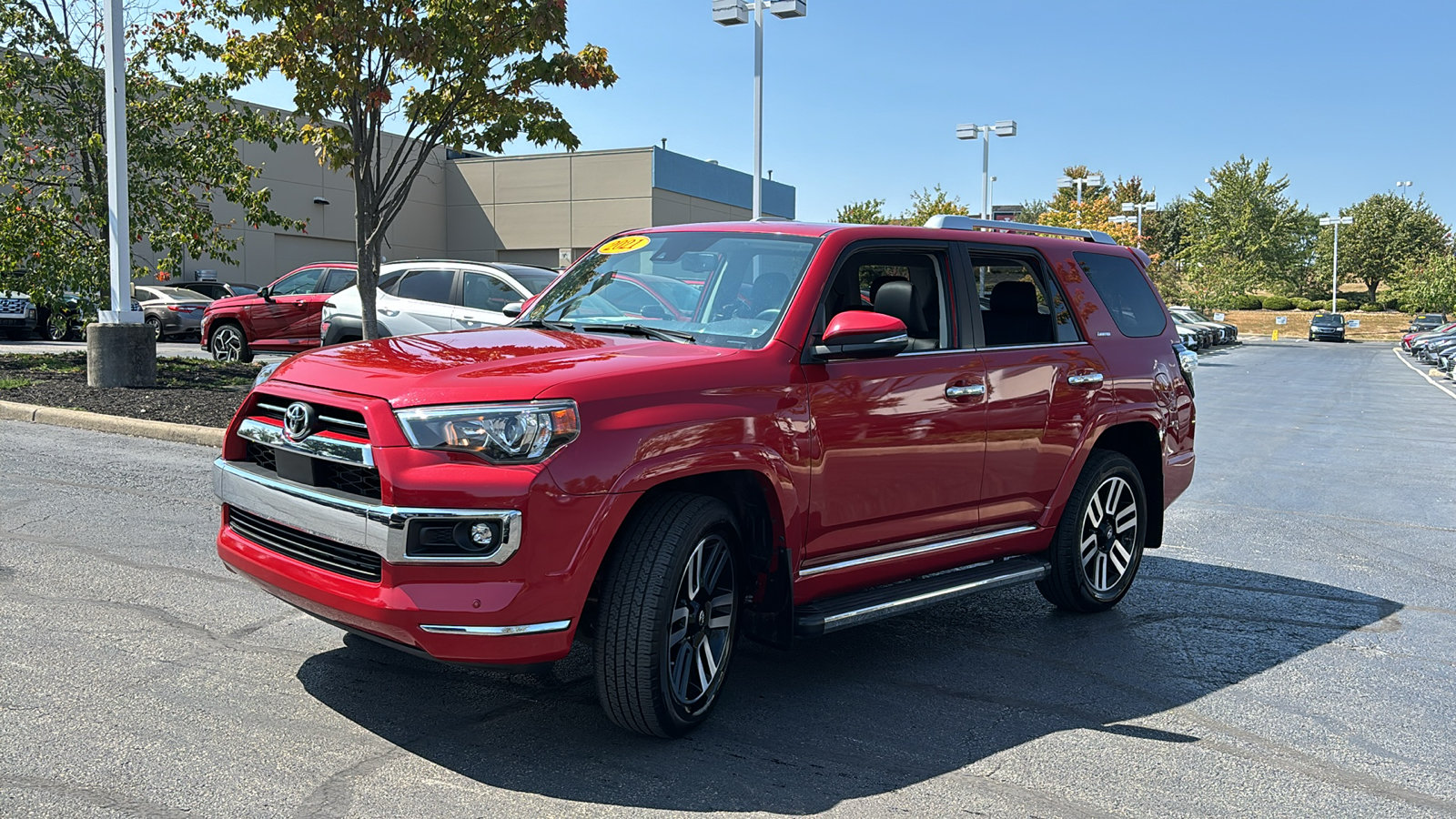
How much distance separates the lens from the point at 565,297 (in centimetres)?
545

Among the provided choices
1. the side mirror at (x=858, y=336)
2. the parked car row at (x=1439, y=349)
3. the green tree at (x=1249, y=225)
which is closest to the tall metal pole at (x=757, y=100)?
the side mirror at (x=858, y=336)

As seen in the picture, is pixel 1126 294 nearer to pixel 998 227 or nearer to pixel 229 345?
pixel 998 227

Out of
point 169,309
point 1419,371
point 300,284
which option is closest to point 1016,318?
point 300,284

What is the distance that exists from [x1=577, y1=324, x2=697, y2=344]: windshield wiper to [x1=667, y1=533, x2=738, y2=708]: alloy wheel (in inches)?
33.0

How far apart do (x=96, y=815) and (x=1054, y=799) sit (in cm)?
287

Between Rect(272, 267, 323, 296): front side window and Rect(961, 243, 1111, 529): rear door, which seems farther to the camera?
Rect(272, 267, 323, 296): front side window

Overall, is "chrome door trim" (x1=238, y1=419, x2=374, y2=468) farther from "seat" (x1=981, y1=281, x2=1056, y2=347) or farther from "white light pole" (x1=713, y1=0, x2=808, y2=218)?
"white light pole" (x1=713, y1=0, x2=808, y2=218)

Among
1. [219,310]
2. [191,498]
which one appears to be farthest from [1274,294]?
[191,498]

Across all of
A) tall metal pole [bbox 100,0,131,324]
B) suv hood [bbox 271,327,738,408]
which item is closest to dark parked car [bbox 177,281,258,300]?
tall metal pole [bbox 100,0,131,324]

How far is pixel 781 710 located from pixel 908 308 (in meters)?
1.86

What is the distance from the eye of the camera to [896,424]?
4.90 meters

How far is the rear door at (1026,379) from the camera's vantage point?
5477 millimetres

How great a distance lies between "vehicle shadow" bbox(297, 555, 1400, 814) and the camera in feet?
12.9

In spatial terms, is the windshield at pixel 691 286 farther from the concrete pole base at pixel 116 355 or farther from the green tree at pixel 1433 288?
the green tree at pixel 1433 288
